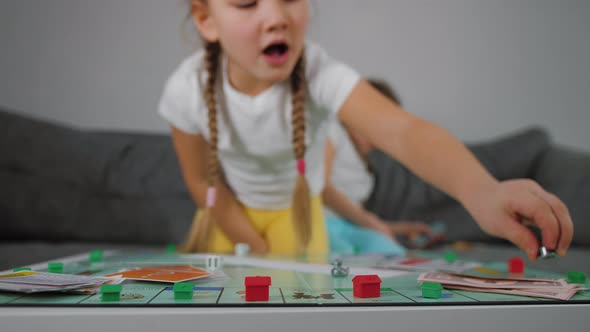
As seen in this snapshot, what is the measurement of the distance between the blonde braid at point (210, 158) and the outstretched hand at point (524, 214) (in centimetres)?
58

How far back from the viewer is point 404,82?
7.44 feet

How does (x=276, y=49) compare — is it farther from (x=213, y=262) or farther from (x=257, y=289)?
(x=257, y=289)

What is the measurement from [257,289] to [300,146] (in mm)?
612

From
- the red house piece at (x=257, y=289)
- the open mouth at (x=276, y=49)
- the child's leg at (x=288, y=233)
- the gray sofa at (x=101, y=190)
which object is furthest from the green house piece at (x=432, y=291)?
the gray sofa at (x=101, y=190)

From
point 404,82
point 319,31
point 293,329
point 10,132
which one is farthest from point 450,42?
point 293,329

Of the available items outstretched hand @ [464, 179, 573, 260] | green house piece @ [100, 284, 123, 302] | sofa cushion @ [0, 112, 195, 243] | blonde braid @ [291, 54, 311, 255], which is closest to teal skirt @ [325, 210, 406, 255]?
blonde braid @ [291, 54, 311, 255]

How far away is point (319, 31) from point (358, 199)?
79cm

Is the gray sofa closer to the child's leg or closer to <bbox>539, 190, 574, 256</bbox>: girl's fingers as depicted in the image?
the child's leg

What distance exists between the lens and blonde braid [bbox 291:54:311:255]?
103 centimetres

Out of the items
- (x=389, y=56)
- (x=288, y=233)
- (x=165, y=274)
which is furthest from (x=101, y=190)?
(x=389, y=56)

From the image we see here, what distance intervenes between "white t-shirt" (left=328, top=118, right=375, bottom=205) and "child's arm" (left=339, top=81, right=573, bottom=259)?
827mm

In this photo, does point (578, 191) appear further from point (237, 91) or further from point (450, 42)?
point (237, 91)

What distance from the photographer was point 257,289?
1.50 feet

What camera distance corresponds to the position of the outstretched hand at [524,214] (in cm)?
56
